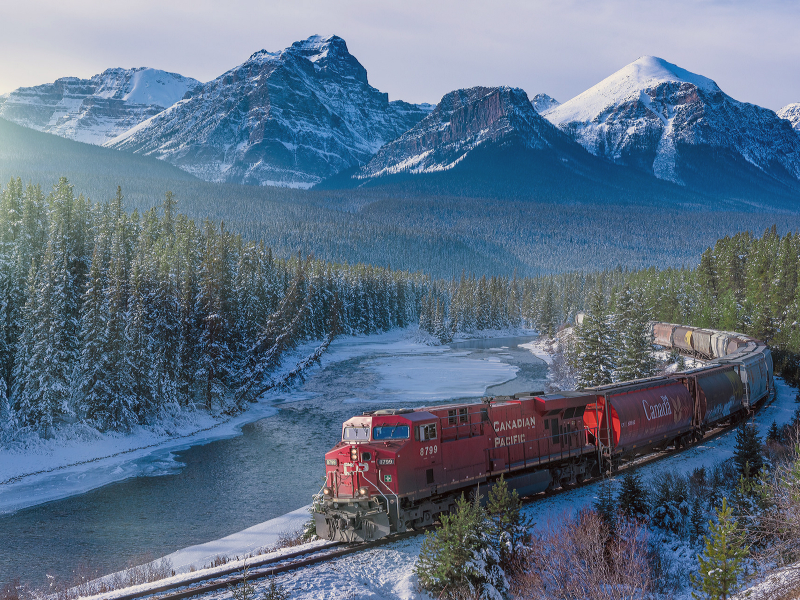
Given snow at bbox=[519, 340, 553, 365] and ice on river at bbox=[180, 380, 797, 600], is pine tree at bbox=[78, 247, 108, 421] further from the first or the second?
snow at bbox=[519, 340, 553, 365]

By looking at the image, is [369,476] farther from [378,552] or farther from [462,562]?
[462,562]

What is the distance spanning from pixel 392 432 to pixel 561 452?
985 cm

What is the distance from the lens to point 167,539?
2792 centimetres

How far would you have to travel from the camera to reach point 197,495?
114 feet

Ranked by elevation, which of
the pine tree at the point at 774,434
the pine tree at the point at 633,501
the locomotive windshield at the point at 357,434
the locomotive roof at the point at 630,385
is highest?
the locomotive windshield at the point at 357,434

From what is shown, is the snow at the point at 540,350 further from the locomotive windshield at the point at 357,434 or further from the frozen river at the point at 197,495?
the locomotive windshield at the point at 357,434

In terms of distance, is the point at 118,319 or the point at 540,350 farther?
the point at 540,350

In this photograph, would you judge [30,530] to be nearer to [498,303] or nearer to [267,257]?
[267,257]

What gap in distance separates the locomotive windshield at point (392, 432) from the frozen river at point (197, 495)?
11692mm

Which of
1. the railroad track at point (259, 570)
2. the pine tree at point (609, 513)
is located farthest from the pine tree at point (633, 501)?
the railroad track at point (259, 570)

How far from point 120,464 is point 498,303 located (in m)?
151

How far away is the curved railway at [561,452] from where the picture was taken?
18972 millimetres

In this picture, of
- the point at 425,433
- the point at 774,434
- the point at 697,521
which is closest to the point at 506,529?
the point at 425,433

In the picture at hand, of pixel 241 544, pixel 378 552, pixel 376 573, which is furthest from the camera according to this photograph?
pixel 241 544
